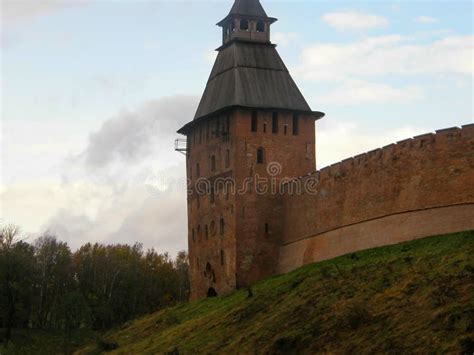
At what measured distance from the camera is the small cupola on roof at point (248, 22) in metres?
50.4

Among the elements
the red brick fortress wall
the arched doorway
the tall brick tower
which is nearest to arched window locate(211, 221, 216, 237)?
the tall brick tower

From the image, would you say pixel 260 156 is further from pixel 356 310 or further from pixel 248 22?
pixel 356 310

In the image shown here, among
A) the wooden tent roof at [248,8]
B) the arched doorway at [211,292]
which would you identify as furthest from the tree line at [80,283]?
the wooden tent roof at [248,8]

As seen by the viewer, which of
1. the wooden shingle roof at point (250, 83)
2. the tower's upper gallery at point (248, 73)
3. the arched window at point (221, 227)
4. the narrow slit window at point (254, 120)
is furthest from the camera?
the tower's upper gallery at point (248, 73)

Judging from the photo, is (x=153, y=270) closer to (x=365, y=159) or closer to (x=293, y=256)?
(x=293, y=256)

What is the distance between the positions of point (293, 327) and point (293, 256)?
12.0m

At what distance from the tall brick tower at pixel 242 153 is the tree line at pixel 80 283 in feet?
46.4

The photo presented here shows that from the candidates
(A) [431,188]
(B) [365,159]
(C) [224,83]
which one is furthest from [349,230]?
(C) [224,83]

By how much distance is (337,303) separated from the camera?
107ft

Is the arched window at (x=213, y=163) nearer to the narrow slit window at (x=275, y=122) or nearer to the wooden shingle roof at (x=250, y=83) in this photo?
the wooden shingle roof at (x=250, y=83)

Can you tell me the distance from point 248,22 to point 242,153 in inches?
307

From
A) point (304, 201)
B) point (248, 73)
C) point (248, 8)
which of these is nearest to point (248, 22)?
point (248, 8)

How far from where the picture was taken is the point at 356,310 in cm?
3006

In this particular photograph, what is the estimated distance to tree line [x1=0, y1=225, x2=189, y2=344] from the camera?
64.1m
